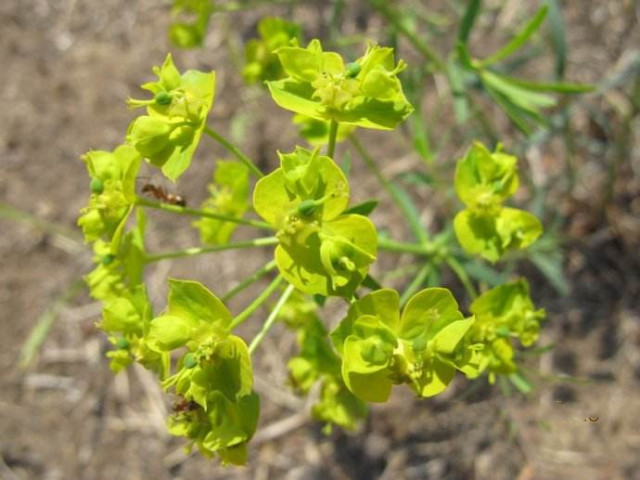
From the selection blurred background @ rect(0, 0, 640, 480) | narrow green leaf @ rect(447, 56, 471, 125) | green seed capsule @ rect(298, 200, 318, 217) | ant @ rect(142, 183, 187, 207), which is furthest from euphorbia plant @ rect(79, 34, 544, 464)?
blurred background @ rect(0, 0, 640, 480)

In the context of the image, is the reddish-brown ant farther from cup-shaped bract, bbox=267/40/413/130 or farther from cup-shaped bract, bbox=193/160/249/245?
cup-shaped bract, bbox=267/40/413/130

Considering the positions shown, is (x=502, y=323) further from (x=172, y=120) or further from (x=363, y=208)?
(x=172, y=120)

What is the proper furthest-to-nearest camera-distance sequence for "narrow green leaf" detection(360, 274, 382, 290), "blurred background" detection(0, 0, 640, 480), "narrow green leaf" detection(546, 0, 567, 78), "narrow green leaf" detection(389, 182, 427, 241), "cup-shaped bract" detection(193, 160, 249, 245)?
"blurred background" detection(0, 0, 640, 480), "narrow green leaf" detection(546, 0, 567, 78), "narrow green leaf" detection(389, 182, 427, 241), "cup-shaped bract" detection(193, 160, 249, 245), "narrow green leaf" detection(360, 274, 382, 290)

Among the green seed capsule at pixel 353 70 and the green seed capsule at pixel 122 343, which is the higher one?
the green seed capsule at pixel 353 70

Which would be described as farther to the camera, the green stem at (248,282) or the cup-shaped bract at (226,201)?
the cup-shaped bract at (226,201)

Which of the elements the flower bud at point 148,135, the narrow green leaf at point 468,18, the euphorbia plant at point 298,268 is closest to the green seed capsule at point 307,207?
the euphorbia plant at point 298,268

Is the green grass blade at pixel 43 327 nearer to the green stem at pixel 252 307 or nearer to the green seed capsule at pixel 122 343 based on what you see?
the green seed capsule at pixel 122 343

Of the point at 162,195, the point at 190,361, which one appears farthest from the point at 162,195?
the point at 190,361

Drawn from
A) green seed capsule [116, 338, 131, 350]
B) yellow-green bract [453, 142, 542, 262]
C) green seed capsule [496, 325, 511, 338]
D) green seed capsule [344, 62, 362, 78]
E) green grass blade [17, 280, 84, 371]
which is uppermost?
green seed capsule [344, 62, 362, 78]
